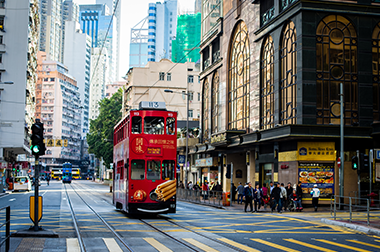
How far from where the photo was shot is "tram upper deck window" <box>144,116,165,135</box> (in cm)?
2045

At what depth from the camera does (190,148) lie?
54469 millimetres

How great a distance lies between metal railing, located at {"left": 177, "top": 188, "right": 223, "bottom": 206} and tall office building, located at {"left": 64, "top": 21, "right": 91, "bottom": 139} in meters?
155

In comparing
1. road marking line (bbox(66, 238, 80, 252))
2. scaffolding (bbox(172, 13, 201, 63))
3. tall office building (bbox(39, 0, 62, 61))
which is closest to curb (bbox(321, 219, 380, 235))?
road marking line (bbox(66, 238, 80, 252))

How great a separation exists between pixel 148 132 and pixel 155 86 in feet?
182

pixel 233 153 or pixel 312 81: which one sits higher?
pixel 312 81

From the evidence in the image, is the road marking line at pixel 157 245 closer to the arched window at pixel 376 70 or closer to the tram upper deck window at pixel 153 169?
the tram upper deck window at pixel 153 169

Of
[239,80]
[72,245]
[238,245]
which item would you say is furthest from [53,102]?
[238,245]

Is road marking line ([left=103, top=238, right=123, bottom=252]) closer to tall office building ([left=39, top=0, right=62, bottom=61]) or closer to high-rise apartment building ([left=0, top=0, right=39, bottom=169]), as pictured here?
high-rise apartment building ([left=0, top=0, right=39, bottom=169])

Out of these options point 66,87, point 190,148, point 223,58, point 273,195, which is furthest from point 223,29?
point 66,87

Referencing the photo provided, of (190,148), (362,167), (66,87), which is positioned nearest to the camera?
(362,167)

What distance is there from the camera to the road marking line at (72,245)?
38.4 feet

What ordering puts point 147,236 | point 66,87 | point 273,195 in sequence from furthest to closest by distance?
point 66,87, point 273,195, point 147,236

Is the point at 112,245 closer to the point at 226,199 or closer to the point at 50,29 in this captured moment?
the point at 226,199

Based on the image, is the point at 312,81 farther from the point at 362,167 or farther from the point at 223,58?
the point at 223,58
